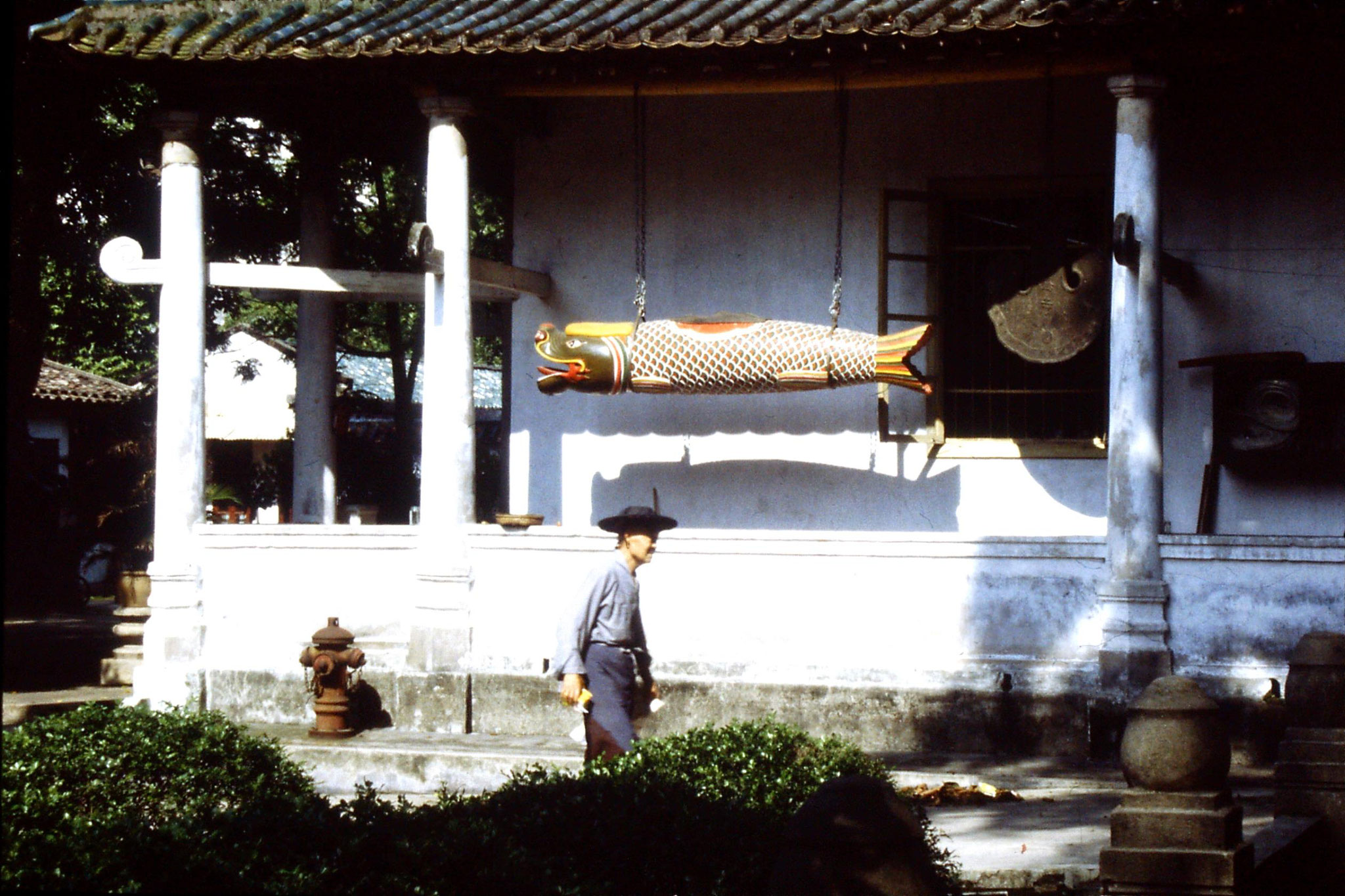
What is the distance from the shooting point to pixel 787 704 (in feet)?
36.8

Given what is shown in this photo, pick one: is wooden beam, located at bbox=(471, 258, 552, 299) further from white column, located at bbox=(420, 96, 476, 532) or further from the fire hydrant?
the fire hydrant

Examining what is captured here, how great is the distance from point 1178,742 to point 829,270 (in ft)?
26.1

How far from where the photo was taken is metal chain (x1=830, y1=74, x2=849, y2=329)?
12758 mm

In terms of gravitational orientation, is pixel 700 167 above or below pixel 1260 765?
above

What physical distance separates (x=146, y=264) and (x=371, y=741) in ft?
13.5

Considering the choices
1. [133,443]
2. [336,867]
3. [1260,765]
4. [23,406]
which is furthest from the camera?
[133,443]

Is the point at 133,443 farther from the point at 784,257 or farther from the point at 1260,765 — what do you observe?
the point at 1260,765

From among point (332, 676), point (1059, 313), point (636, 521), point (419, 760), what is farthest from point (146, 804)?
point (1059, 313)

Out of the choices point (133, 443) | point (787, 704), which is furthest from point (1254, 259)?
point (133, 443)

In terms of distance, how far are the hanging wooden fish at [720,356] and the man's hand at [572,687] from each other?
4.71m

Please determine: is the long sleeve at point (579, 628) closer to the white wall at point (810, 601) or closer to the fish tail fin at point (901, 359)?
the white wall at point (810, 601)

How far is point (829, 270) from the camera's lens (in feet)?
44.2

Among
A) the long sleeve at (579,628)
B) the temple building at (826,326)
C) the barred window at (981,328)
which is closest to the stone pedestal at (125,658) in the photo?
the temple building at (826,326)

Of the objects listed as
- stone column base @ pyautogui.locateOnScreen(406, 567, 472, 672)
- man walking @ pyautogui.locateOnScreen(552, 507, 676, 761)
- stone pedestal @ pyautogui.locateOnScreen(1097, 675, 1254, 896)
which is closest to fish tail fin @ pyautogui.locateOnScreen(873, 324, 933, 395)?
stone column base @ pyautogui.locateOnScreen(406, 567, 472, 672)
